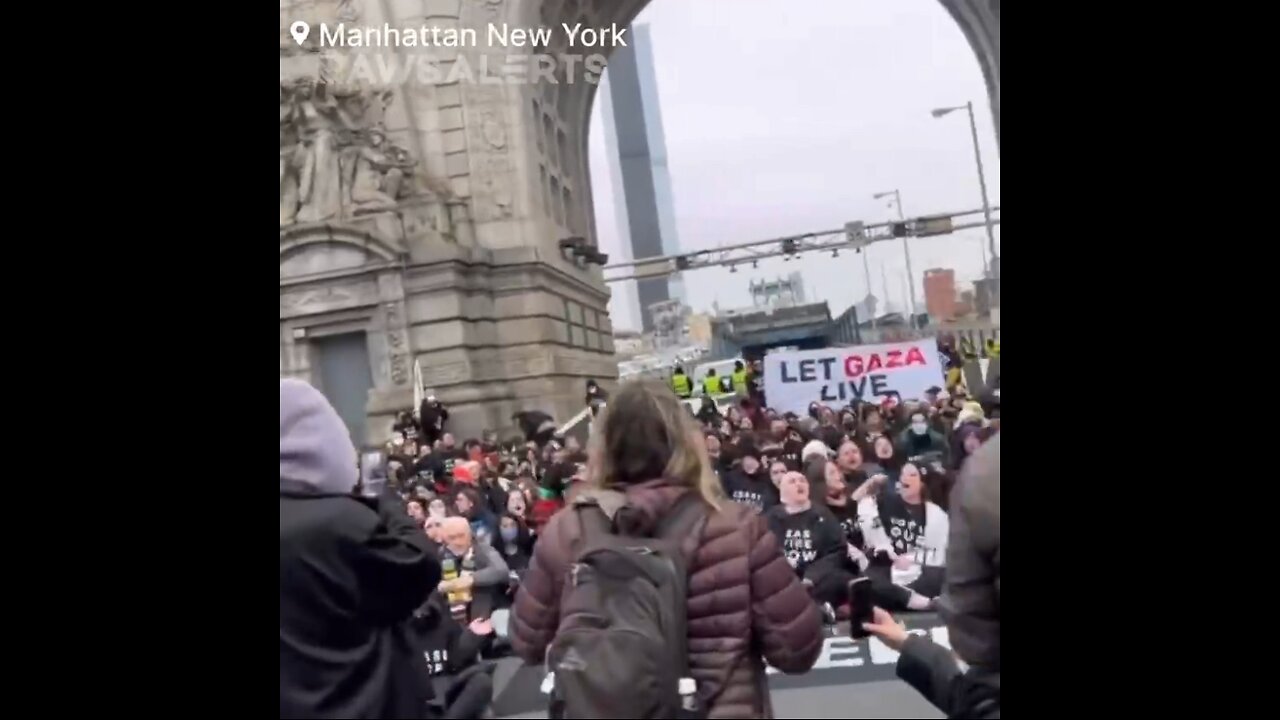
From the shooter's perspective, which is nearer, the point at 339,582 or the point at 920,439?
the point at 339,582

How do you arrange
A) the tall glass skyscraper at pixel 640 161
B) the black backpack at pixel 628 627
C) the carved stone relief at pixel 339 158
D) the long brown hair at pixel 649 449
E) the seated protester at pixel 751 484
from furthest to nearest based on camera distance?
1. the tall glass skyscraper at pixel 640 161
2. the carved stone relief at pixel 339 158
3. the seated protester at pixel 751 484
4. the long brown hair at pixel 649 449
5. the black backpack at pixel 628 627

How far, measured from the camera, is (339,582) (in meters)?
2.82

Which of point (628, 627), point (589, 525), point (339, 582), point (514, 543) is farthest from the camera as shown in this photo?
point (514, 543)

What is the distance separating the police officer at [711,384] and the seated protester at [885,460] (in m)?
0.46

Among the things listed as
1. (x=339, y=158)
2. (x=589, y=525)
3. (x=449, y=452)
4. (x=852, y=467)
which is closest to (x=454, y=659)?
(x=449, y=452)

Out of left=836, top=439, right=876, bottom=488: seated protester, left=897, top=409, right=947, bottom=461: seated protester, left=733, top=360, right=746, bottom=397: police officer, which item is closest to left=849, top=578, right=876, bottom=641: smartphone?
left=836, top=439, right=876, bottom=488: seated protester

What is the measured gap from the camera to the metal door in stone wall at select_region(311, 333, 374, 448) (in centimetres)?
335

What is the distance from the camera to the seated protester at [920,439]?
3266mm

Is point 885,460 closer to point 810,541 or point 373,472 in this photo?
point 810,541

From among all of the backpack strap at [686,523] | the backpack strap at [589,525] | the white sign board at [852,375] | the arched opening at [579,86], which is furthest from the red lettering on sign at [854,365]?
the backpack strap at [589,525]

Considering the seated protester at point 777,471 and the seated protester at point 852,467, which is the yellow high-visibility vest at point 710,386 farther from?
the seated protester at point 852,467

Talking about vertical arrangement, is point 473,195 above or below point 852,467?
above

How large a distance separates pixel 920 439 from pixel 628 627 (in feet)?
3.76
